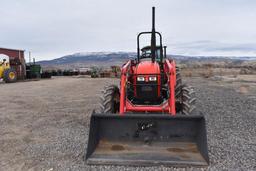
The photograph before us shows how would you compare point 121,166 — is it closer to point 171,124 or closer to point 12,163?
point 171,124

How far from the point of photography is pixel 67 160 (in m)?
4.23

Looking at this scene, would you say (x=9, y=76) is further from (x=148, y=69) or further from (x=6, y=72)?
(x=148, y=69)

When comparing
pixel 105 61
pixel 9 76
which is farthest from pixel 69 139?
pixel 105 61

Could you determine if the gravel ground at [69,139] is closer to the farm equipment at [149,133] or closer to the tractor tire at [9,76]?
the farm equipment at [149,133]

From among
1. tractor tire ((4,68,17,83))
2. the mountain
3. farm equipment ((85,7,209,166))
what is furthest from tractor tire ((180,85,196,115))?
the mountain

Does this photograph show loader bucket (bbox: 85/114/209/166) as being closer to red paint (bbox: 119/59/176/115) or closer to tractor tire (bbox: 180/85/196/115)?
red paint (bbox: 119/59/176/115)

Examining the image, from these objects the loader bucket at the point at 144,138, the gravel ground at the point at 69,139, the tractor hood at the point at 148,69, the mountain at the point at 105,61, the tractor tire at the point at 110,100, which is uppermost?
the mountain at the point at 105,61

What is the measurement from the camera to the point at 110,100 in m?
5.60

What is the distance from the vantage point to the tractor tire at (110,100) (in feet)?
18.2

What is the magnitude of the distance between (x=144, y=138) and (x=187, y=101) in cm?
143

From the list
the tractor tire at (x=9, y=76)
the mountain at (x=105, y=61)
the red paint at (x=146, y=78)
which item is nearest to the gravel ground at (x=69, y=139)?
the red paint at (x=146, y=78)

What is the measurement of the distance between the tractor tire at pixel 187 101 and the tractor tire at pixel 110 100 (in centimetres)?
137

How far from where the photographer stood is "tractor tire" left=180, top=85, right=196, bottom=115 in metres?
5.24

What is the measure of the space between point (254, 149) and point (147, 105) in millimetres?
2025
